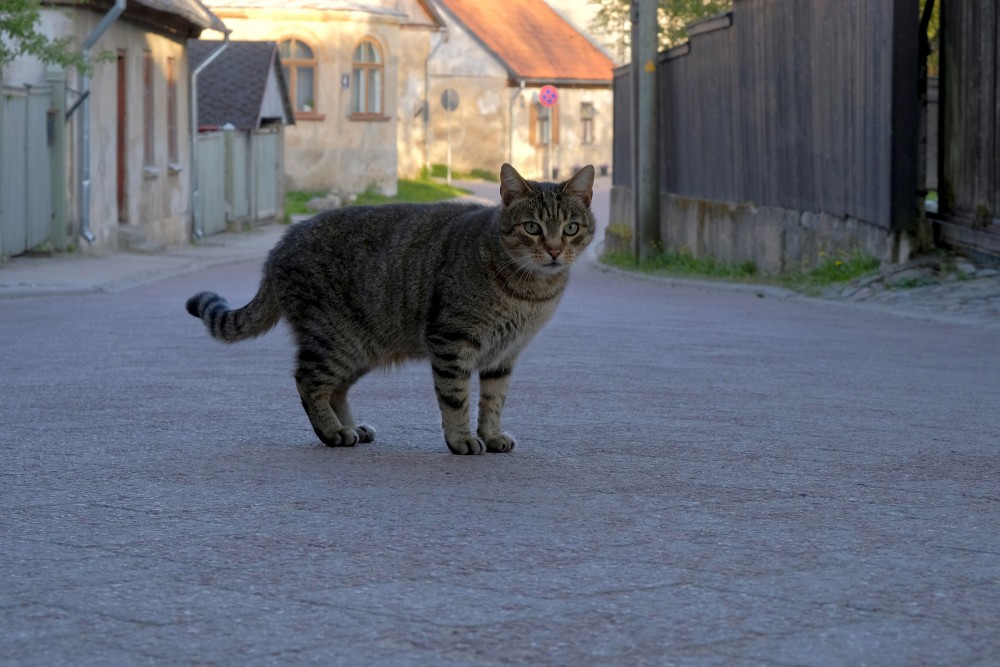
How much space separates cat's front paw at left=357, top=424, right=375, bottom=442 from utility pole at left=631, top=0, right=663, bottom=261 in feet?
52.2

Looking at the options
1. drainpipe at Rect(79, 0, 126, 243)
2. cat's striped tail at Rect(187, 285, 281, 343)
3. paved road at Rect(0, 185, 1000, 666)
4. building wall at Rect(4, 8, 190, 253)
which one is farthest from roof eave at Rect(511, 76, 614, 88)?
cat's striped tail at Rect(187, 285, 281, 343)

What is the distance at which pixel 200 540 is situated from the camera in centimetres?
521

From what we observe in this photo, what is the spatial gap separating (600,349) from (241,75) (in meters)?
26.3

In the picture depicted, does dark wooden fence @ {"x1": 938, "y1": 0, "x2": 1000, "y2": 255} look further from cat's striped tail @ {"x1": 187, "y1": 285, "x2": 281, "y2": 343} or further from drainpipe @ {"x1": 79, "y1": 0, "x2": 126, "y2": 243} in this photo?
drainpipe @ {"x1": 79, "y1": 0, "x2": 126, "y2": 243}

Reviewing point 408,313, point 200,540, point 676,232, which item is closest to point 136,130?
point 676,232

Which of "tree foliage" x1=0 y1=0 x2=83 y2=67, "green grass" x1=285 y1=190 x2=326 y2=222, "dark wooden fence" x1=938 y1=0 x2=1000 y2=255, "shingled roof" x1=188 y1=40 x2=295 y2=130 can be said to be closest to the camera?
"dark wooden fence" x1=938 y1=0 x2=1000 y2=255

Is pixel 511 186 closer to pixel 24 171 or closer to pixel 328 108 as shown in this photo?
pixel 24 171

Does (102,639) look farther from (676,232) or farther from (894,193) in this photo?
(676,232)

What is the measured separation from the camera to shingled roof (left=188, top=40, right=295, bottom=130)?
35219 millimetres

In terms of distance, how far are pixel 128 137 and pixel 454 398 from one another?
2008cm

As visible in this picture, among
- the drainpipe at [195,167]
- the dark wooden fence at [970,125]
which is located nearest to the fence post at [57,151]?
the drainpipe at [195,167]

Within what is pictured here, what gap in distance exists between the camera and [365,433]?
734 cm

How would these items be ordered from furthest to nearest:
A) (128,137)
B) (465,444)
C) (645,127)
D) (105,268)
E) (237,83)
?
(237,83) < (128,137) < (645,127) < (105,268) < (465,444)

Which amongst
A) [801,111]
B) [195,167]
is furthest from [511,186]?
[195,167]
